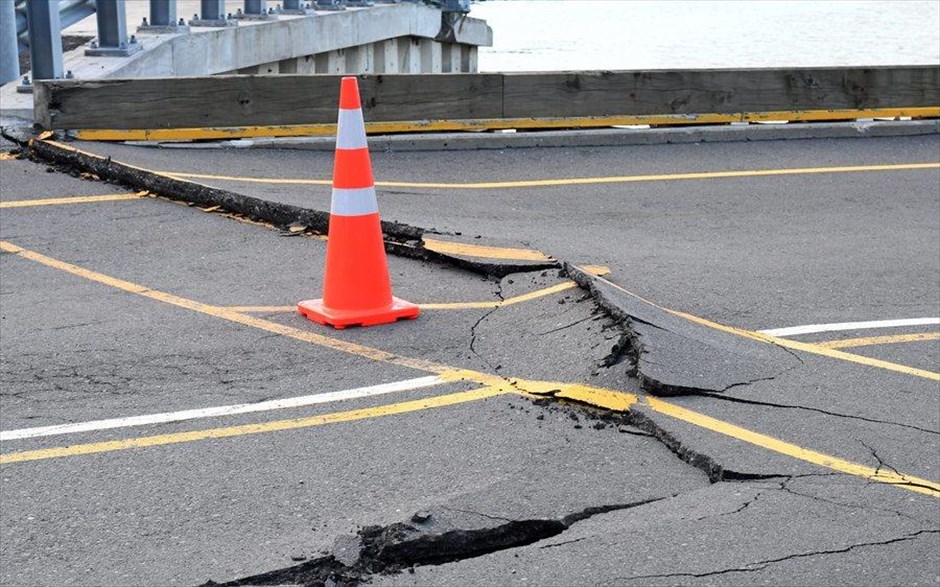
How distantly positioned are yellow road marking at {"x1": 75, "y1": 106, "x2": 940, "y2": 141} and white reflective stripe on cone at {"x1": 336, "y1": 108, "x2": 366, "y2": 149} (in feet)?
16.6

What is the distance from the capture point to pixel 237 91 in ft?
40.0

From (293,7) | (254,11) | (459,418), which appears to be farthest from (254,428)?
(293,7)

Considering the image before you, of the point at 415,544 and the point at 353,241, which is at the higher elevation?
the point at 353,241

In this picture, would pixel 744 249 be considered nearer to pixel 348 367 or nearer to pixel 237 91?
pixel 348 367

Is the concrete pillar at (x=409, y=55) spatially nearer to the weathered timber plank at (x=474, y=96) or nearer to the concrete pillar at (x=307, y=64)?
the concrete pillar at (x=307, y=64)

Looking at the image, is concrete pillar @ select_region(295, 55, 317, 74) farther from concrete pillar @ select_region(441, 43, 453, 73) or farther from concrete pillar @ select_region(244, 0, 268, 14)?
concrete pillar @ select_region(441, 43, 453, 73)

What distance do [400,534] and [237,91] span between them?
27.5ft

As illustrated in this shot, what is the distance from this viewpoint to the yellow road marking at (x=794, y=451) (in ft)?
16.9

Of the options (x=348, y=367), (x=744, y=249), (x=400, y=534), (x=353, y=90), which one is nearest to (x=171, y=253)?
(x=353, y=90)

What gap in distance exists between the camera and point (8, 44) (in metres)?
12.6

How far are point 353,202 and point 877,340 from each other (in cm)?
285

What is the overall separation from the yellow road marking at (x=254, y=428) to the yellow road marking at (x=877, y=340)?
1965 mm

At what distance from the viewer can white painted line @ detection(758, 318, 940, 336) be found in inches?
281

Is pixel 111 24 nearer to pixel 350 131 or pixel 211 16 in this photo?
pixel 211 16
